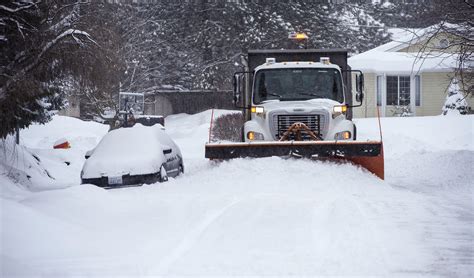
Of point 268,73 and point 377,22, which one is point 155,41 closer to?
point 377,22

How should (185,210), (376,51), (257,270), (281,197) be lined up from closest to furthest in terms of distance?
(257,270) < (185,210) < (281,197) < (376,51)

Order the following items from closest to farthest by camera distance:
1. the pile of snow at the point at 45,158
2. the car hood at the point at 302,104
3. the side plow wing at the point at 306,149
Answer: the side plow wing at the point at 306,149 → the car hood at the point at 302,104 → the pile of snow at the point at 45,158

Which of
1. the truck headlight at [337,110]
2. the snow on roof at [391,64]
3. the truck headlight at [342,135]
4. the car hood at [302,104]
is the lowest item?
the truck headlight at [342,135]

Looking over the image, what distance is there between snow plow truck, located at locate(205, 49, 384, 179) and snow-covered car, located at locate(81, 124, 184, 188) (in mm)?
1349

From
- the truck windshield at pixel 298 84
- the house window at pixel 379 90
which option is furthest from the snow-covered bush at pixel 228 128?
the truck windshield at pixel 298 84

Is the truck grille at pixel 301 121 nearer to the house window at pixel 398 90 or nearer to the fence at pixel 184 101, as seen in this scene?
the house window at pixel 398 90

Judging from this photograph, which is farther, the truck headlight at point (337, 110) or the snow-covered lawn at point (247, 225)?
the truck headlight at point (337, 110)

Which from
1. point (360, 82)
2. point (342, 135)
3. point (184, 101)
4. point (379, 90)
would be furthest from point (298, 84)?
point (184, 101)

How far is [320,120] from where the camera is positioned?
14375 mm

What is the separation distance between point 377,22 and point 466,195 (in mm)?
57847

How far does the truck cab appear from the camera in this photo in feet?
47.1

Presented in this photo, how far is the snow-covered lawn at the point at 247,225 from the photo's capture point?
267 inches

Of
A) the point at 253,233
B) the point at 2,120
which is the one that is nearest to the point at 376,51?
the point at 2,120

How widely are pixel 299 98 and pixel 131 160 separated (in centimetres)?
Result: 368
